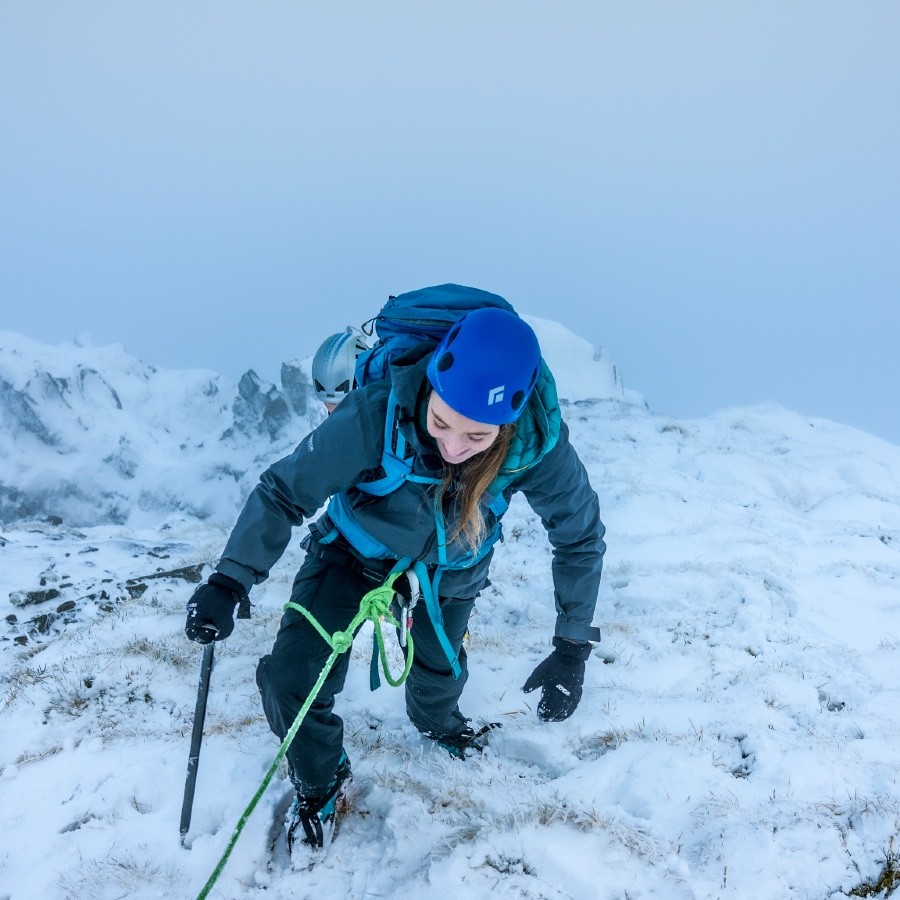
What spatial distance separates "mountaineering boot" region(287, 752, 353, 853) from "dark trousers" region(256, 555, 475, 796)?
64 millimetres

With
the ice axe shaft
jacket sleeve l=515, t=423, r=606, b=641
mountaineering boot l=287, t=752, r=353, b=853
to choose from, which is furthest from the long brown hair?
mountaineering boot l=287, t=752, r=353, b=853

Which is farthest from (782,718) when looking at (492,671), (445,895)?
(445,895)

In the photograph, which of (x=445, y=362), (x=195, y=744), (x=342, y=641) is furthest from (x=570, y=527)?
(x=195, y=744)

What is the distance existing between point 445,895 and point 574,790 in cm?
107

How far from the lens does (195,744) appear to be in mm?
3346

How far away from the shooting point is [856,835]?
2.72 meters

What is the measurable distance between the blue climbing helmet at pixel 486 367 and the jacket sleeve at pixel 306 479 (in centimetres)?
48

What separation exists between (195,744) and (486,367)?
2.95m

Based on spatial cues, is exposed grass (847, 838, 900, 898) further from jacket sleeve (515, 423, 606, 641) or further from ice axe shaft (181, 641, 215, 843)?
ice axe shaft (181, 641, 215, 843)

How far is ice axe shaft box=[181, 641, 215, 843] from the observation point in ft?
10.6

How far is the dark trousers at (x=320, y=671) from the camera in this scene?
3.13 m

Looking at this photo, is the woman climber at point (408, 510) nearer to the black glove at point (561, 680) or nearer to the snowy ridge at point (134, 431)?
the black glove at point (561, 680)

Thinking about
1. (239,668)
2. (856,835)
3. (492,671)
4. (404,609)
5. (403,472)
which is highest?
(403,472)

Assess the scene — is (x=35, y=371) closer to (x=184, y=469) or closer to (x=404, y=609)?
(x=184, y=469)
